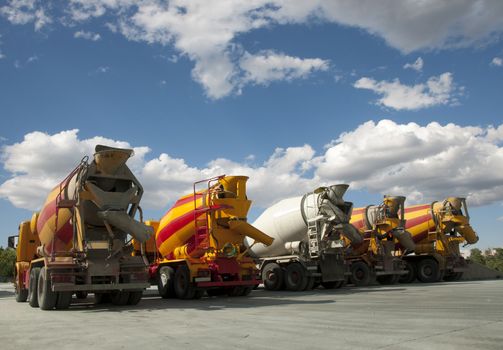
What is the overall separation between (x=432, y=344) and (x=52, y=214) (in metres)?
11.0

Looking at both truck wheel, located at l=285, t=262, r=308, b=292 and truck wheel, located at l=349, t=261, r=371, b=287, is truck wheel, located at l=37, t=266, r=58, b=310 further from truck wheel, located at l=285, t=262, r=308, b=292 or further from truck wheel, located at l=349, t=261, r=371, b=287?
truck wheel, located at l=349, t=261, r=371, b=287

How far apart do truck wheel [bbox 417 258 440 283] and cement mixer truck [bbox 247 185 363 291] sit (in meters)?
7.11

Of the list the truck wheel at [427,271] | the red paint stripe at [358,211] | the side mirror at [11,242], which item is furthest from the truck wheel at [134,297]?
the truck wheel at [427,271]

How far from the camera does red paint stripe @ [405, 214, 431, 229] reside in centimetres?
2685

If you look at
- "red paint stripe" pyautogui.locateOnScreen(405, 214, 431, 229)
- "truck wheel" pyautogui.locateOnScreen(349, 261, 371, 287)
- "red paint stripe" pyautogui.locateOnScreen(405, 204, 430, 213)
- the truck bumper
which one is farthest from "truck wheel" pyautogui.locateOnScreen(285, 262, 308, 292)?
"red paint stripe" pyautogui.locateOnScreen(405, 204, 430, 213)

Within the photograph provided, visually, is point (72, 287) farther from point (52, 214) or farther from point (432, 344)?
point (432, 344)

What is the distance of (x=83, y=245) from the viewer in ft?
41.2

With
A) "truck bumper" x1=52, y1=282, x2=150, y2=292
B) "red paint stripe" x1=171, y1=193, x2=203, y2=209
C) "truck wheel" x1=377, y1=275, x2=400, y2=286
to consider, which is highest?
"red paint stripe" x1=171, y1=193, x2=203, y2=209

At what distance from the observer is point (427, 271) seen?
2616cm

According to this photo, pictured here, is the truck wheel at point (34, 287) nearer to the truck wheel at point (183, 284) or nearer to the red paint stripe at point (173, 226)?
the truck wheel at point (183, 284)

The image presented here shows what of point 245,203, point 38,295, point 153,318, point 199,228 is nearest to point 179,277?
A: point 199,228

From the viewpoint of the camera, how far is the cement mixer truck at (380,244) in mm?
23266

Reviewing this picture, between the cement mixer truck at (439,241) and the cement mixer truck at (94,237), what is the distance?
56.5 ft

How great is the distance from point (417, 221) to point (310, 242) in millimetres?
9902
